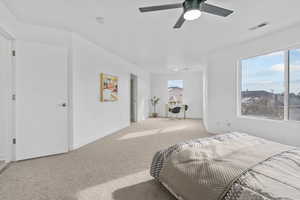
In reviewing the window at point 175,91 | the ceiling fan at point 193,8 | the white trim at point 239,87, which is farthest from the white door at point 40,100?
the window at point 175,91

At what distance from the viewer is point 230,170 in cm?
113

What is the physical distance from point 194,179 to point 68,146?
104 inches

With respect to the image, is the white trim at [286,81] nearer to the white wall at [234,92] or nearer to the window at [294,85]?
the window at [294,85]

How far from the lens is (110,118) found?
4.38 meters

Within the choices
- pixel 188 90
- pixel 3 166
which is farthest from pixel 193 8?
pixel 188 90

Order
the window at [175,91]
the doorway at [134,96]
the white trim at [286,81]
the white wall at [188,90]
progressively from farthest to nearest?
the window at [175,91], the white wall at [188,90], the doorway at [134,96], the white trim at [286,81]

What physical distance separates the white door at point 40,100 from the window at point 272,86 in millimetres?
4317

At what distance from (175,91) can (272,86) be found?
5.20 metres

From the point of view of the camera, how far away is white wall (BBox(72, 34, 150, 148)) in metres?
3.09

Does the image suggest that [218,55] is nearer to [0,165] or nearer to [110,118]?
[110,118]

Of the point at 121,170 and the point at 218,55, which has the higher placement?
the point at 218,55

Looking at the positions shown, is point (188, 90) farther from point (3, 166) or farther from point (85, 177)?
point (3, 166)

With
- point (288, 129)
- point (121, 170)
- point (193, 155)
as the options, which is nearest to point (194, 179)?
point (193, 155)

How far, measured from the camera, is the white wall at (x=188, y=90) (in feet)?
25.3
